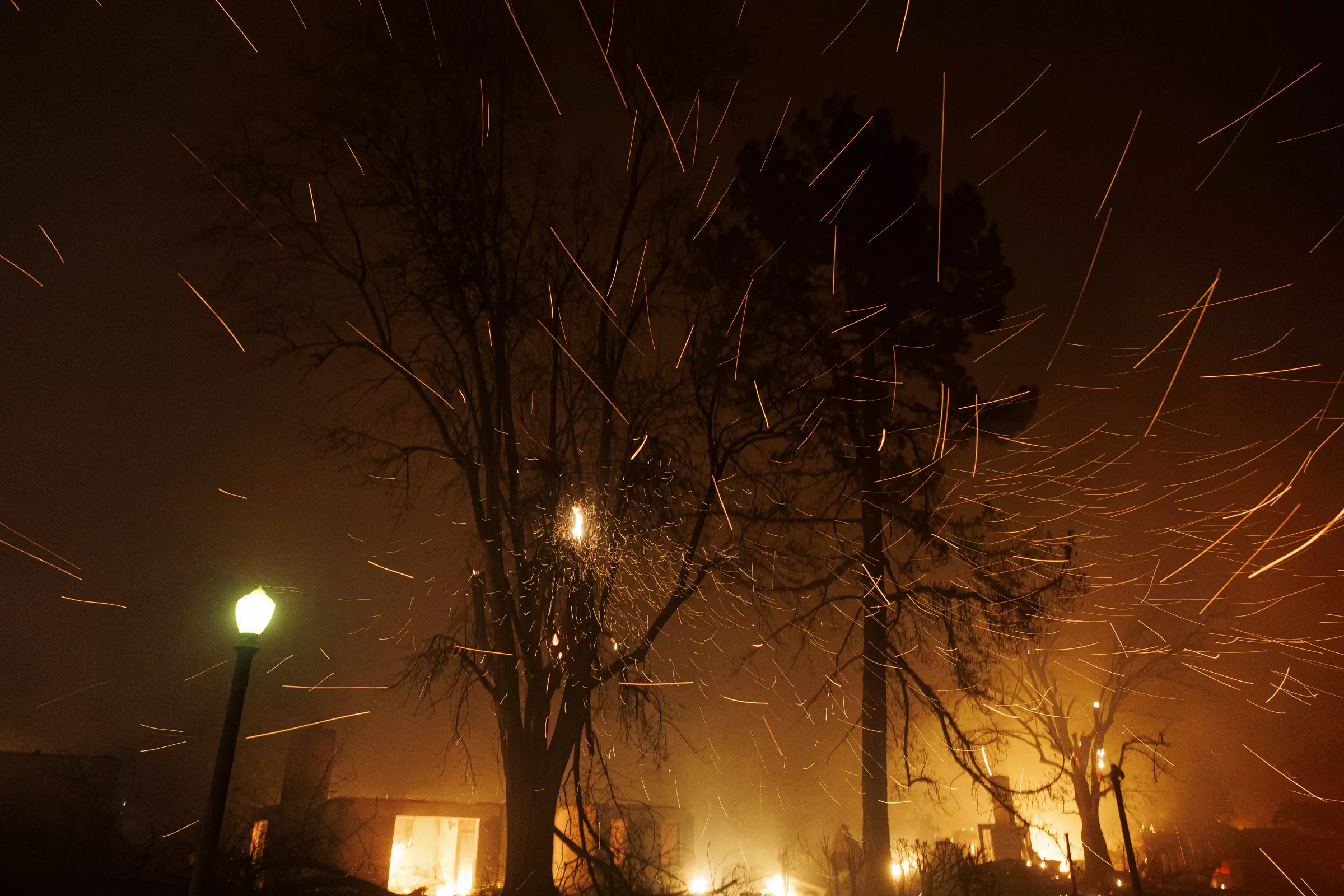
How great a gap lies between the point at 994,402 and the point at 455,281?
909 centimetres

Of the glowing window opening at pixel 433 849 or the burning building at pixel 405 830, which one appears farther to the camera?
the glowing window opening at pixel 433 849

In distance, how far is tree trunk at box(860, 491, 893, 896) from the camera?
486 inches

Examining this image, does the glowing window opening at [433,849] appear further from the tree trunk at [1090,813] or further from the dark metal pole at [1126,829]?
the dark metal pole at [1126,829]

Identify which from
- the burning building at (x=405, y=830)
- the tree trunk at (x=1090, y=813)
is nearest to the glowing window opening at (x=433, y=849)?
the burning building at (x=405, y=830)

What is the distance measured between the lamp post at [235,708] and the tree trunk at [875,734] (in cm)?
846

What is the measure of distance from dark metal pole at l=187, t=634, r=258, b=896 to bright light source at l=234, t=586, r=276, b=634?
0.24ft

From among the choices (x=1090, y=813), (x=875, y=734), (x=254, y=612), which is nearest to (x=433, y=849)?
(x=1090, y=813)

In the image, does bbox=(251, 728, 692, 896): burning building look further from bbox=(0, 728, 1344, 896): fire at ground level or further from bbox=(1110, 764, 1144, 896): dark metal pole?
bbox=(1110, 764, 1144, 896): dark metal pole

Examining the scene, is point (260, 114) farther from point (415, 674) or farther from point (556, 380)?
point (415, 674)

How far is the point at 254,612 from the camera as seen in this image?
6.99m

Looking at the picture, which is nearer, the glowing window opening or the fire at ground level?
the fire at ground level

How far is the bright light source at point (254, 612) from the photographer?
6.94 meters

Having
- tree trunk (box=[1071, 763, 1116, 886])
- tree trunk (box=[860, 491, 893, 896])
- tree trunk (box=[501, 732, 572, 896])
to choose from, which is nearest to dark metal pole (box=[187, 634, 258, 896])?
tree trunk (box=[501, 732, 572, 896])

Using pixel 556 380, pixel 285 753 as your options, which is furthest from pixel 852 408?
pixel 285 753
